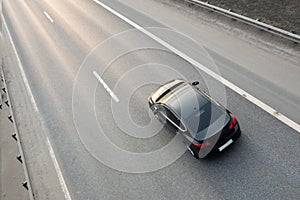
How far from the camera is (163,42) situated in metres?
14.8

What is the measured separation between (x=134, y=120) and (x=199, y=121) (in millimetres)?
3083

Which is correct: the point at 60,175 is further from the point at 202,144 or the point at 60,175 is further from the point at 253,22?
the point at 253,22

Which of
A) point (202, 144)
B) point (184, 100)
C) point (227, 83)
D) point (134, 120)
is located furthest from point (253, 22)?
point (202, 144)

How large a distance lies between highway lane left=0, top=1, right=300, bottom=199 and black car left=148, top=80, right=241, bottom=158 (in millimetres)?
610

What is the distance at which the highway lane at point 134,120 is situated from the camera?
8539 mm

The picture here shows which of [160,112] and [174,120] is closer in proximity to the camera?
[174,120]

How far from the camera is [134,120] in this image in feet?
36.9

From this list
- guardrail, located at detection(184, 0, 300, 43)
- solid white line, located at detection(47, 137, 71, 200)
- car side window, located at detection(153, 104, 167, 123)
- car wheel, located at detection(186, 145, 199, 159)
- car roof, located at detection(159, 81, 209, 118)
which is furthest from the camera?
guardrail, located at detection(184, 0, 300, 43)

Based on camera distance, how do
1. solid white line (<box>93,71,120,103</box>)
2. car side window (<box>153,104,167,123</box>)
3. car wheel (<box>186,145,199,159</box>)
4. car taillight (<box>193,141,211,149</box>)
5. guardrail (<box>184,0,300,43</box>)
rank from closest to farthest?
car taillight (<box>193,141,211,149</box>) < car wheel (<box>186,145,199,159</box>) < car side window (<box>153,104,167,123</box>) < guardrail (<box>184,0,300,43</box>) < solid white line (<box>93,71,120,103</box>)

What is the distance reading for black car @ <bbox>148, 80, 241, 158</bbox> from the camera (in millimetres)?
8789

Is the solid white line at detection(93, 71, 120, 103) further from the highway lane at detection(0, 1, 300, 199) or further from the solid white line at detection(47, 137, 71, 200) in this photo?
the solid white line at detection(47, 137, 71, 200)

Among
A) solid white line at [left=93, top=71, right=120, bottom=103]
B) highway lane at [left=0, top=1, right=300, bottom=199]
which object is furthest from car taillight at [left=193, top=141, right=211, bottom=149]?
solid white line at [left=93, top=71, right=120, bottom=103]

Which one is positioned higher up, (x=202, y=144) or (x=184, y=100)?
(x=184, y=100)

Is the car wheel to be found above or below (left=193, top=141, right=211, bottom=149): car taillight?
below
